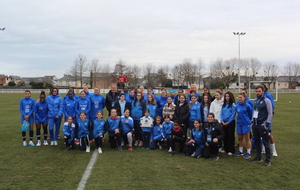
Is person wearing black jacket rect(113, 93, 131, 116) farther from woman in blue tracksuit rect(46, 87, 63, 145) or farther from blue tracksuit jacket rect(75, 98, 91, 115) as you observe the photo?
woman in blue tracksuit rect(46, 87, 63, 145)

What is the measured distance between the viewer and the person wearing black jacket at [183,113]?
6.89 m

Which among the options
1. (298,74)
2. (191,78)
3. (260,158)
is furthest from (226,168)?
(298,74)

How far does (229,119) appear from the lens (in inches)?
246

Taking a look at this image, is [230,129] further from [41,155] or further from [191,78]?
[191,78]

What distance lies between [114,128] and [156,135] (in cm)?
130

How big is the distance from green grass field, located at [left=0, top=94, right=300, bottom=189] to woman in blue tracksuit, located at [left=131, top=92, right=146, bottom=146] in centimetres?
71

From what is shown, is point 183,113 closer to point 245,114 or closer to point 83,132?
point 245,114

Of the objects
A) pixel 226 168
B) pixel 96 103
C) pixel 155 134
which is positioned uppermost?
pixel 96 103

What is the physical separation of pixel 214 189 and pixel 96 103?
189 inches

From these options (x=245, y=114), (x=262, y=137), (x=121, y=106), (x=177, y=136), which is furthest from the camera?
(x=121, y=106)

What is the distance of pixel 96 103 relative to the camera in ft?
25.1

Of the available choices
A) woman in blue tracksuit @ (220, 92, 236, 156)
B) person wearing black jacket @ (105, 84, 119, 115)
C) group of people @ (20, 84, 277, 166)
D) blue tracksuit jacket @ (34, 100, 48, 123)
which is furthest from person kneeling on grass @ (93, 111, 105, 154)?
woman in blue tracksuit @ (220, 92, 236, 156)

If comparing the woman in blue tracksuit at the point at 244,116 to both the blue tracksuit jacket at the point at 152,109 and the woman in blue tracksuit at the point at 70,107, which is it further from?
the woman in blue tracksuit at the point at 70,107

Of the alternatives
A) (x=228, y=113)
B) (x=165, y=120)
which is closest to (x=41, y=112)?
(x=165, y=120)
